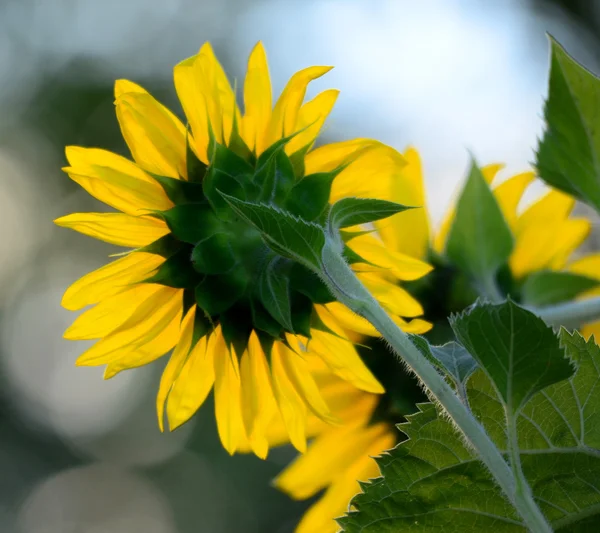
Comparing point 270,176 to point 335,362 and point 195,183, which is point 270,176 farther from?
point 335,362

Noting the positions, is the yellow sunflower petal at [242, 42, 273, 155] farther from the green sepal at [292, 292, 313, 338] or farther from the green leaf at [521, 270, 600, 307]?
the green leaf at [521, 270, 600, 307]

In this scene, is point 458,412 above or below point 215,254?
above

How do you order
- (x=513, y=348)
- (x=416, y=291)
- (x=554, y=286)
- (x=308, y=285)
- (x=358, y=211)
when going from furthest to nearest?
1. (x=416, y=291)
2. (x=554, y=286)
3. (x=308, y=285)
4. (x=358, y=211)
5. (x=513, y=348)

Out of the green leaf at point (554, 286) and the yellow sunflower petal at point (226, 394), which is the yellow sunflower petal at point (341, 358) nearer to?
the yellow sunflower petal at point (226, 394)

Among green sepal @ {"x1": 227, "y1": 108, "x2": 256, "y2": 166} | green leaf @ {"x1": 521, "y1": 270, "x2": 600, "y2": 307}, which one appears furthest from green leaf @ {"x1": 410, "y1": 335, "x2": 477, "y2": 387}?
green leaf @ {"x1": 521, "y1": 270, "x2": 600, "y2": 307}

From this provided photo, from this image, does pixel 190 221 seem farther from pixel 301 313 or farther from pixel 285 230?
pixel 285 230

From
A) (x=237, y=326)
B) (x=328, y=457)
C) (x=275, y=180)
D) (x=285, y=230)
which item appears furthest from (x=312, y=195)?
(x=328, y=457)
